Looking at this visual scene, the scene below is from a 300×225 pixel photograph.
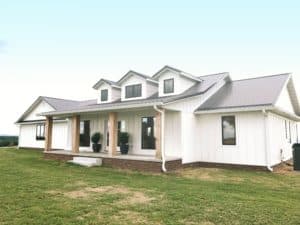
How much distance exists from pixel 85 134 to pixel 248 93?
10334mm

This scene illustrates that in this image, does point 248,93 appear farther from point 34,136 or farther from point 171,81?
point 34,136

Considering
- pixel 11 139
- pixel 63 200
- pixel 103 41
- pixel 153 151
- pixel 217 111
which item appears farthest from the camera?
pixel 11 139

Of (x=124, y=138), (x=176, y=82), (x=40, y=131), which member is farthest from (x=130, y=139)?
(x=40, y=131)

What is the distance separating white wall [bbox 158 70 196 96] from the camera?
14672 millimetres

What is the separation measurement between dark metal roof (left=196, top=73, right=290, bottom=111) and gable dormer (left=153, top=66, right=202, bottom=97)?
1.58 m

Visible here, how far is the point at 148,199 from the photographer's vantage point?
6.75 metres

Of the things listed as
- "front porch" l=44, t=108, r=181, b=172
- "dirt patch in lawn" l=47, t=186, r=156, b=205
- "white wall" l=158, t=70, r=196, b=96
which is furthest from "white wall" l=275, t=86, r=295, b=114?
"dirt patch in lawn" l=47, t=186, r=156, b=205

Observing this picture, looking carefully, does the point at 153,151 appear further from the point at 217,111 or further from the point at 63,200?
the point at 63,200

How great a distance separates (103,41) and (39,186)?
12754 millimetres

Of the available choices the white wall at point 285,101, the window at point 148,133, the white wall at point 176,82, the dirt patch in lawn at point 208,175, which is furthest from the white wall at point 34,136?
the white wall at point 285,101

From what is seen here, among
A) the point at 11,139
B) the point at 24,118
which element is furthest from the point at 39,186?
the point at 11,139

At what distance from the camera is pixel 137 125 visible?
14867mm

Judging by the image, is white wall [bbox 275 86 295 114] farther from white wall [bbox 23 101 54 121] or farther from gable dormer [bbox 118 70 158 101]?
white wall [bbox 23 101 54 121]

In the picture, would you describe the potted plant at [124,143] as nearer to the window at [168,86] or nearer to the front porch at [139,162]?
the front porch at [139,162]
